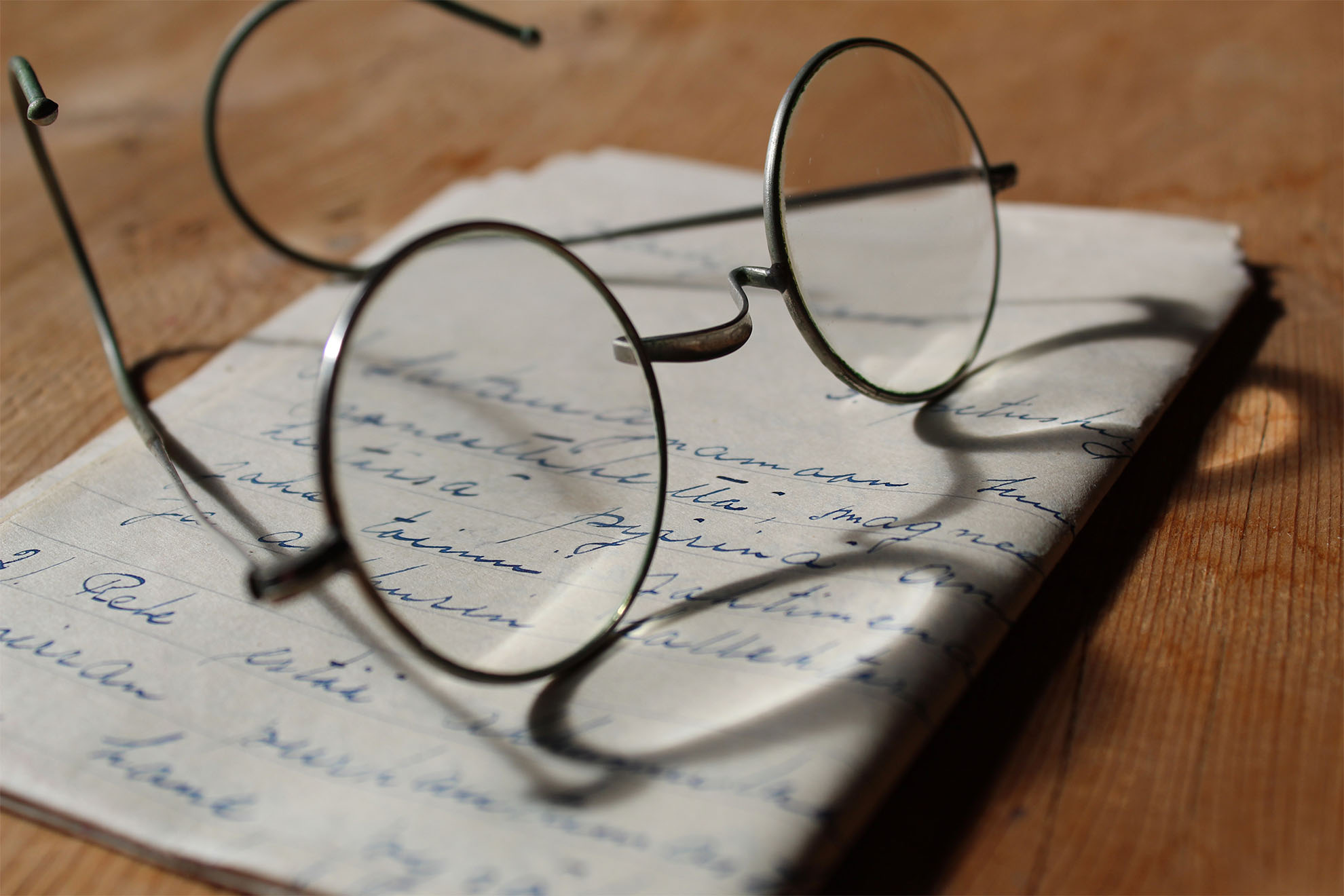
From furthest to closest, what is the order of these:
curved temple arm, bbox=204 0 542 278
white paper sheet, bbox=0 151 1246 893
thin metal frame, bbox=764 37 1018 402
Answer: curved temple arm, bbox=204 0 542 278, thin metal frame, bbox=764 37 1018 402, white paper sheet, bbox=0 151 1246 893

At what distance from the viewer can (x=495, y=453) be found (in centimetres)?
40

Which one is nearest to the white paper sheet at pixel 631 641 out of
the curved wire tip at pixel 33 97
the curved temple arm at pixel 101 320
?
the curved temple arm at pixel 101 320

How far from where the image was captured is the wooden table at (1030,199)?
267 mm

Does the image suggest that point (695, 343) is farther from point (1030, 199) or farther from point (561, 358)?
point (1030, 199)

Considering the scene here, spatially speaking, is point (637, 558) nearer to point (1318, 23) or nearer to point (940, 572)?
point (940, 572)

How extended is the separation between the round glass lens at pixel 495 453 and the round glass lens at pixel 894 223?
0.09 metres

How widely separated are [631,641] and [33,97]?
11.2 inches

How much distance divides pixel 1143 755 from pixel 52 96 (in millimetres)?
759

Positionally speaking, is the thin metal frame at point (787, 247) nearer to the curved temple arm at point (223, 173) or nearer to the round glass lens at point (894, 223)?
Result: the round glass lens at point (894, 223)

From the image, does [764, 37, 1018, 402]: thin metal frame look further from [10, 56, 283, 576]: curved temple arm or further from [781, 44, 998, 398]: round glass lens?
[10, 56, 283, 576]: curved temple arm

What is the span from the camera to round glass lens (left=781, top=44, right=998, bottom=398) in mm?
415

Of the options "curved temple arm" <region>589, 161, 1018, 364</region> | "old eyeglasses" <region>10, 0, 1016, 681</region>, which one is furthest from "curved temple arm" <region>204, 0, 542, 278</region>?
"curved temple arm" <region>589, 161, 1018, 364</region>

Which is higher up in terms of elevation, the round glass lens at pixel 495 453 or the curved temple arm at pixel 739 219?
the curved temple arm at pixel 739 219

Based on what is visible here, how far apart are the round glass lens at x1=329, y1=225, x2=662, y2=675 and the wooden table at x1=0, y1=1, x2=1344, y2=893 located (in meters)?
0.10
